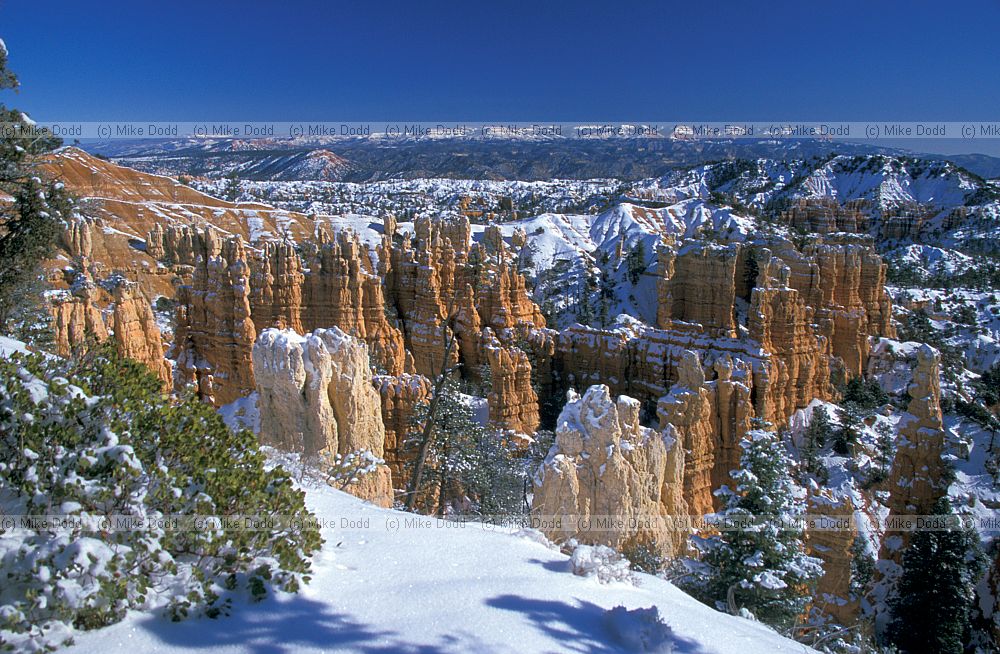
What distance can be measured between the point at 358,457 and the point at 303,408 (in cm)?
395

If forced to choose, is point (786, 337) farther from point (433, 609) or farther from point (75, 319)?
point (75, 319)

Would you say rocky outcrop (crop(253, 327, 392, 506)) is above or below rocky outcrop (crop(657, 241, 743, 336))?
below

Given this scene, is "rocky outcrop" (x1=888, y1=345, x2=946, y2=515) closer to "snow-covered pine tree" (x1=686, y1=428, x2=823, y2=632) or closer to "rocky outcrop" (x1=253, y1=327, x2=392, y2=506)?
"snow-covered pine tree" (x1=686, y1=428, x2=823, y2=632)

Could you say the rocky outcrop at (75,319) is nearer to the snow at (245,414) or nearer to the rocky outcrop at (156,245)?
the snow at (245,414)

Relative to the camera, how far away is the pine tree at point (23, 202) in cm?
917

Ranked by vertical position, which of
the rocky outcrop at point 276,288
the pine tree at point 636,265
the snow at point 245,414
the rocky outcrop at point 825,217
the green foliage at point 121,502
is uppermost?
the rocky outcrop at point 825,217

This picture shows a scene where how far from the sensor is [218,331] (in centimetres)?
2508

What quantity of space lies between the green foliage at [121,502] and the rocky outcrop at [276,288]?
21733 mm

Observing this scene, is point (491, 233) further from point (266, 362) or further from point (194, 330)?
point (266, 362)

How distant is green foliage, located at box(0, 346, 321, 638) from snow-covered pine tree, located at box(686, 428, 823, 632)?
7.68m

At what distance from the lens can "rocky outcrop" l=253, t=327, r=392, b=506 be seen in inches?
539

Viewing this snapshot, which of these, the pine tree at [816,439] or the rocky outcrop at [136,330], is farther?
the pine tree at [816,439]

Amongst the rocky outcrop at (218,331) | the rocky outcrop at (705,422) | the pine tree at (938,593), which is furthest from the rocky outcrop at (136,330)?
the pine tree at (938,593)

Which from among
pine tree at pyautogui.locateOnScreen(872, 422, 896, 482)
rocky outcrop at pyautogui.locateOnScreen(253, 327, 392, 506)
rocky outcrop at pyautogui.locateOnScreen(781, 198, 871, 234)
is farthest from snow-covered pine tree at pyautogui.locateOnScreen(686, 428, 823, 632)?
rocky outcrop at pyautogui.locateOnScreen(781, 198, 871, 234)
